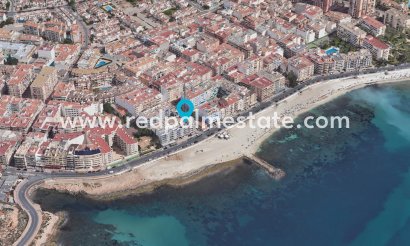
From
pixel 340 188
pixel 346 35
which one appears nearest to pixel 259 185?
pixel 340 188

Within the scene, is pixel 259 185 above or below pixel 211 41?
below

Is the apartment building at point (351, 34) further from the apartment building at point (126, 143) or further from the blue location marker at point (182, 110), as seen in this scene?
the apartment building at point (126, 143)

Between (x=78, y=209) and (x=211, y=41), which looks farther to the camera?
(x=211, y=41)

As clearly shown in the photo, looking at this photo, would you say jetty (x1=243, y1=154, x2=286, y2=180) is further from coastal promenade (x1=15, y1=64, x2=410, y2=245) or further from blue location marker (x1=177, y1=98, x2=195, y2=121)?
blue location marker (x1=177, y1=98, x2=195, y2=121)

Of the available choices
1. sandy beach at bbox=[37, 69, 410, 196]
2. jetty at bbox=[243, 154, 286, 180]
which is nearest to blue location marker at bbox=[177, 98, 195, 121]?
sandy beach at bbox=[37, 69, 410, 196]

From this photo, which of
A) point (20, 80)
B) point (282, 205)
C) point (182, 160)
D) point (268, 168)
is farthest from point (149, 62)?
point (282, 205)

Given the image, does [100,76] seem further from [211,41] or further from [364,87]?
[364,87]

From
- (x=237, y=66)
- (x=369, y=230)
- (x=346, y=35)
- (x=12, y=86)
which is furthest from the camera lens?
(x=346, y=35)

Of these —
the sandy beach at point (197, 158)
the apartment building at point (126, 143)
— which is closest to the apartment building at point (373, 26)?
the sandy beach at point (197, 158)

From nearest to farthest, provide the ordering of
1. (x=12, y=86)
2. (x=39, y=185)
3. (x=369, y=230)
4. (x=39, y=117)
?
(x=369, y=230), (x=39, y=185), (x=39, y=117), (x=12, y=86)
